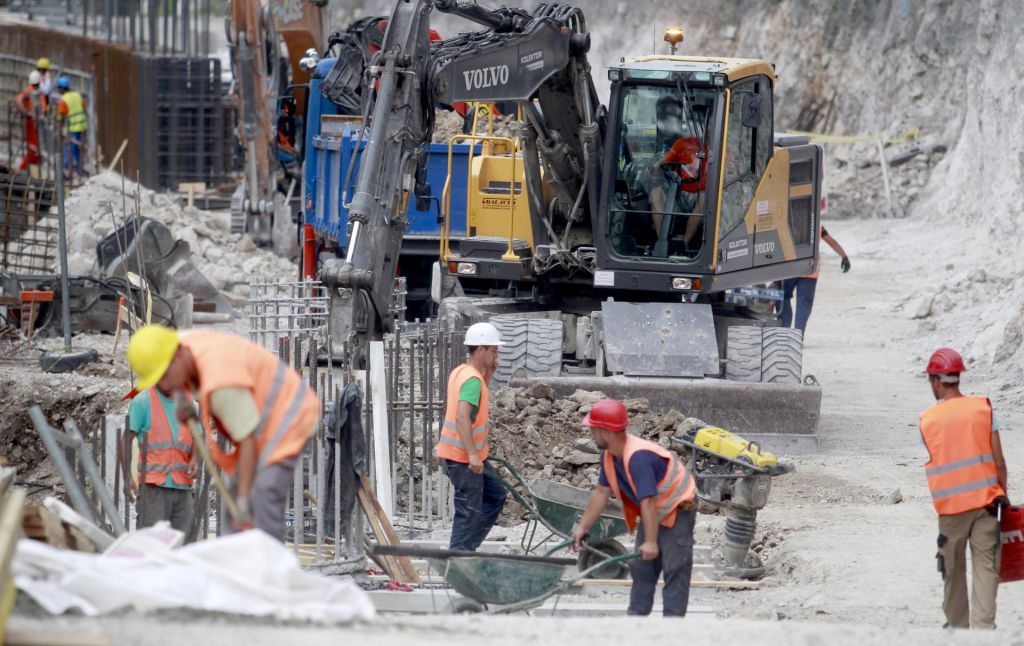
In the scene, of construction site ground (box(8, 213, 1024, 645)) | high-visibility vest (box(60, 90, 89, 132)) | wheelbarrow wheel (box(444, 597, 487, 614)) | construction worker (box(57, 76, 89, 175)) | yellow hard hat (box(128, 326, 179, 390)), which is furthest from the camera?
high-visibility vest (box(60, 90, 89, 132))

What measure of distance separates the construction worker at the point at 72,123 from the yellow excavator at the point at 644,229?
14719 mm

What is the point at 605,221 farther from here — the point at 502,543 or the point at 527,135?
the point at 502,543

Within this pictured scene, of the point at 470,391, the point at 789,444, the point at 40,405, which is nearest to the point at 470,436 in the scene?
the point at 470,391

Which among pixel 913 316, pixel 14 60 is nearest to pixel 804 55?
pixel 913 316

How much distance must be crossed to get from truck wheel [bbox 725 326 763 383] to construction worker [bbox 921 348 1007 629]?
5.15 meters

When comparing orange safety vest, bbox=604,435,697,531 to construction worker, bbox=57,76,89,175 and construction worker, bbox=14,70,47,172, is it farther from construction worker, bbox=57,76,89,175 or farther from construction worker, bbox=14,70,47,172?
construction worker, bbox=57,76,89,175

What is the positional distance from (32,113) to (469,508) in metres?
19.8

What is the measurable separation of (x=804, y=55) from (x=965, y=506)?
29.8 m

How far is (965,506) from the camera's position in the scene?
23.8ft

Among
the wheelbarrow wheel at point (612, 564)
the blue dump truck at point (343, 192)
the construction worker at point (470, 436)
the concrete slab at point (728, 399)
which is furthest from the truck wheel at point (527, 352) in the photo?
the wheelbarrow wheel at point (612, 564)

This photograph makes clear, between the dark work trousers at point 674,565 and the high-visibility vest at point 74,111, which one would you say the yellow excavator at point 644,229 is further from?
the high-visibility vest at point 74,111

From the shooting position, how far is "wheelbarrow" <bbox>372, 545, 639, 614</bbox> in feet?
23.5

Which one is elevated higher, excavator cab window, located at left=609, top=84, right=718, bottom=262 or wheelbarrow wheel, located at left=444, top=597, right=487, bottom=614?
excavator cab window, located at left=609, top=84, right=718, bottom=262

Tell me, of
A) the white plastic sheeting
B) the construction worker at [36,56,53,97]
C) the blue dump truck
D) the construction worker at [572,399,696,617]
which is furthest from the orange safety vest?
the construction worker at [36,56,53,97]
